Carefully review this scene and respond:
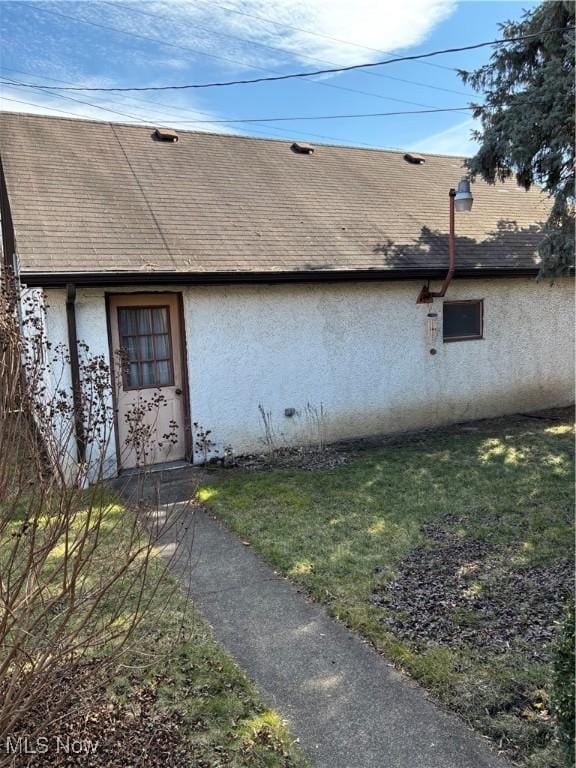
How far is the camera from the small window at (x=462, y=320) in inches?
396

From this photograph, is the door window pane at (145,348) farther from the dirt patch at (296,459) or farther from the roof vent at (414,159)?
the roof vent at (414,159)

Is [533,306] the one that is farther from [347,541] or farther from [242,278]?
[347,541]

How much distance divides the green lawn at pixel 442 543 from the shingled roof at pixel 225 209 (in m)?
3.14

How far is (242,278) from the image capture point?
312 inches

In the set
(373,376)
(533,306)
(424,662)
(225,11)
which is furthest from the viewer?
(533,306)

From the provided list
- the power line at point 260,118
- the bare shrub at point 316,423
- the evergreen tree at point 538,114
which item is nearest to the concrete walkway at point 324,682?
the bare shrub at point 316,423

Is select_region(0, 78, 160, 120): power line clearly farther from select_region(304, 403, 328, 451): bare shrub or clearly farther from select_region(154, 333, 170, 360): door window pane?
select_region(304, 403, 328, 451): bare shrub

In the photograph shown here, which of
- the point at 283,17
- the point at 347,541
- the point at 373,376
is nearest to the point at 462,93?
the point at 283,17

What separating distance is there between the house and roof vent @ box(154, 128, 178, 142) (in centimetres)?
4

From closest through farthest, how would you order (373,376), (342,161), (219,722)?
(219,722), (373,376), (342,161)

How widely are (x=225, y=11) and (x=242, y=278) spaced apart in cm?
374

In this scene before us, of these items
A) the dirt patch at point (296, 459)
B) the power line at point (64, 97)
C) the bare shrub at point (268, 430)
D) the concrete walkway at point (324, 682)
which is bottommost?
the concrete walkway at point (324, 682)

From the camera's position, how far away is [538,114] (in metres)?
8.00

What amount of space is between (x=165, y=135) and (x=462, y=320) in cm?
695
